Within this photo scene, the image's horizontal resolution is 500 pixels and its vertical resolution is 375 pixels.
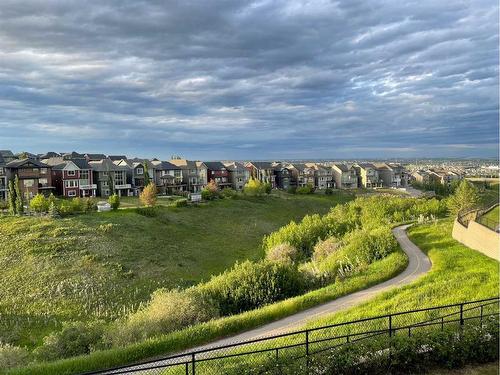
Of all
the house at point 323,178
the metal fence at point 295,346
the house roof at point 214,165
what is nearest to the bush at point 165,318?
the metal fence at point 295,346

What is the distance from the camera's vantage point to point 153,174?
3337 inches

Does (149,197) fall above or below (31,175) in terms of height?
below

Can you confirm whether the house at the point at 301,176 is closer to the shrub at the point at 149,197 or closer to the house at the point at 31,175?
the shrub at the point at 149,197

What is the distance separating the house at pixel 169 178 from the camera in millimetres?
85500

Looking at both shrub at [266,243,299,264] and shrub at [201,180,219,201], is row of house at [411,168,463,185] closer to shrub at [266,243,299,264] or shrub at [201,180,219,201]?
shrub at [201,180,219,201]

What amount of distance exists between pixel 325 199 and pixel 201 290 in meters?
64.9

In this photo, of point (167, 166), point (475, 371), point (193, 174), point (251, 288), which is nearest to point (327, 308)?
point (251, 288)

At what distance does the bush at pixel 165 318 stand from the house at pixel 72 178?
52460 mm

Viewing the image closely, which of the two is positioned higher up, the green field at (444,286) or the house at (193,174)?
the house at (193,174)

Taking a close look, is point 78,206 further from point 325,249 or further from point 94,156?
point 94,156

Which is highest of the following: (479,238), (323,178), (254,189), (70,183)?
(70,183)

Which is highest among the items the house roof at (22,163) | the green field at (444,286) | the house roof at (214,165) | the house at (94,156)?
the house at (94,156)

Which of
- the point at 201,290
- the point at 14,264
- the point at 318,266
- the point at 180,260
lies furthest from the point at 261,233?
the point at 201,290

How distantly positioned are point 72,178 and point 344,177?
68.0m
